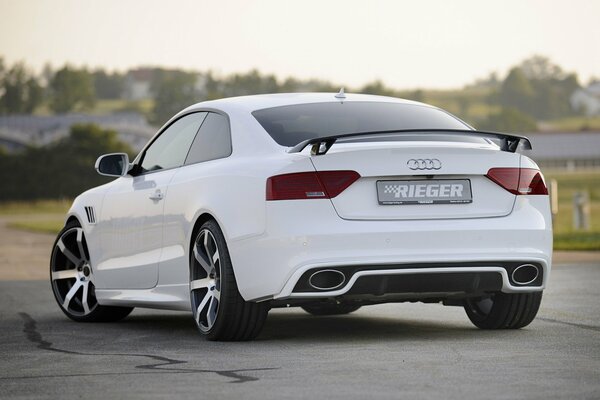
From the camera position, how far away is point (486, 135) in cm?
819

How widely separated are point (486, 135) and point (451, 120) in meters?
0.96

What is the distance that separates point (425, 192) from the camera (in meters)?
7.99

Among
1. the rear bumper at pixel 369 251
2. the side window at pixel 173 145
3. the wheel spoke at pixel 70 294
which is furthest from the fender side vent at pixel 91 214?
the rear bumper at pixel 369 251

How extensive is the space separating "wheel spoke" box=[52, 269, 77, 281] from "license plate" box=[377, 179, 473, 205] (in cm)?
369

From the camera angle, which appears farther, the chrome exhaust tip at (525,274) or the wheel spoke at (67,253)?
the wheel spoke at (67,253)

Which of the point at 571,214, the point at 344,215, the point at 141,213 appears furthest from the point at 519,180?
the point at 571,214

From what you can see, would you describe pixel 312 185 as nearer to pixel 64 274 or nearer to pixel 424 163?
pixel 424 163

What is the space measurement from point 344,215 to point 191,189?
133 cm

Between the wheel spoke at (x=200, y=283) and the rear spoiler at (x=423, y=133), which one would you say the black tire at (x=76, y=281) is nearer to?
the wheel spoke at (x=200, y=283)

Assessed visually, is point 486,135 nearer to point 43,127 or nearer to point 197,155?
point 197,155

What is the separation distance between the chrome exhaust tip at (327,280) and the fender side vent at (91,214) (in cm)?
306

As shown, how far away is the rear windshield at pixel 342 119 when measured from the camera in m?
8.48

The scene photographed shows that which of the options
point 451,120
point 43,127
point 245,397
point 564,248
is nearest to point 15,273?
point 564,248

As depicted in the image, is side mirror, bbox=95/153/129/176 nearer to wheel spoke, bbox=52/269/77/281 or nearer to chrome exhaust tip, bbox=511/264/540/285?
wheel spoke, bbox=52/269/77/281
